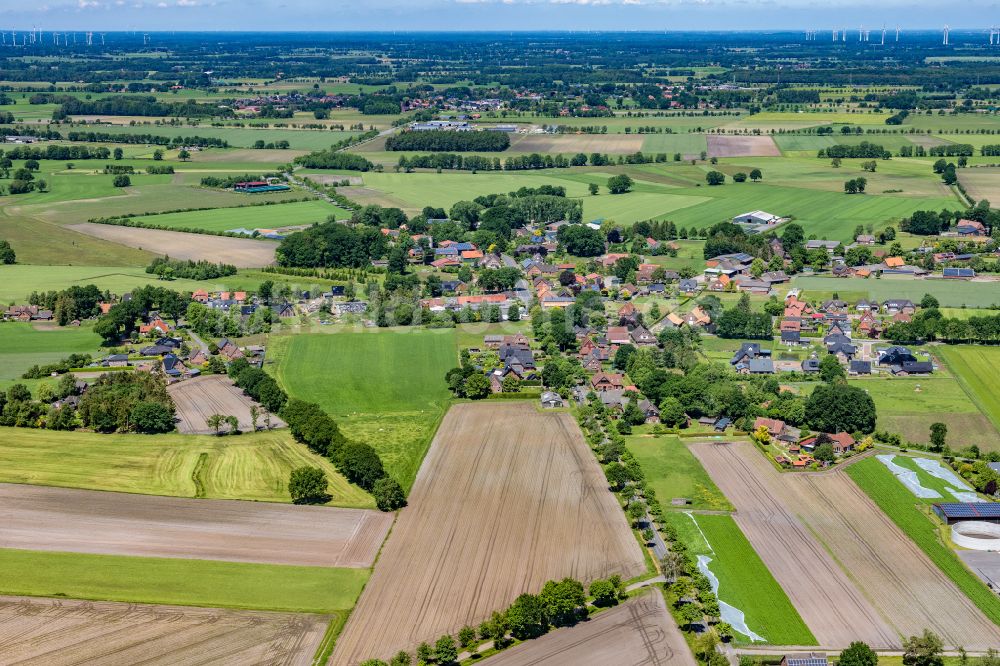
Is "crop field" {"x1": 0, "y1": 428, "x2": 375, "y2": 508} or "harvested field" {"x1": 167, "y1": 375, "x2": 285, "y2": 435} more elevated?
"harvested field" {"x1": 167, "y1": 375, "x2": 285, "y2": 435}

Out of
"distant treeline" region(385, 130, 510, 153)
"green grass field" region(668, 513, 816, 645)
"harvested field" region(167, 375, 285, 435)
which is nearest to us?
"green grass field" region(668, 513, 816, 645)

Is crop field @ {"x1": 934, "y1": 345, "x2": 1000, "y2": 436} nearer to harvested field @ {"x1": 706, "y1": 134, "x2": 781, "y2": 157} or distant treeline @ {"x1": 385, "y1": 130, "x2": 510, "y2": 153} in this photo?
harvested field @ {"x1": 706, "y1": 134, "x2": 781, "y2": 157}

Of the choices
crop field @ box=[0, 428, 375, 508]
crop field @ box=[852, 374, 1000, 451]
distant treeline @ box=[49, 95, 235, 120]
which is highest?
distant treeline @ box=[49, 95, 235, 120]

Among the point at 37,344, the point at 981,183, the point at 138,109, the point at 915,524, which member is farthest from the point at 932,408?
the point at 138,109

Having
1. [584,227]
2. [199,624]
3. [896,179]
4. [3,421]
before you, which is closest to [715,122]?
[896,179]

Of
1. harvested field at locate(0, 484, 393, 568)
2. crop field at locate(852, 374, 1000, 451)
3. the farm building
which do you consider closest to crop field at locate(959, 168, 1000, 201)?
crop field at locate(852, 374, 1000, 451)
